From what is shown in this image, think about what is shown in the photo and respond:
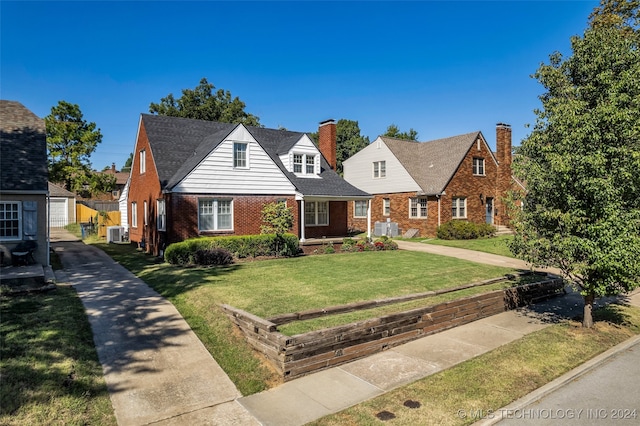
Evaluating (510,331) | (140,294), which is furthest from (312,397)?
(140,294)

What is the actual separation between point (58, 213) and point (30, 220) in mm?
31774

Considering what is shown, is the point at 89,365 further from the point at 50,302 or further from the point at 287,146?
the point at 287,146

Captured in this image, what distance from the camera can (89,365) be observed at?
21.3 ft

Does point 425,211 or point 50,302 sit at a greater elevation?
point 425,211

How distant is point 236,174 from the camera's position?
19812 mm

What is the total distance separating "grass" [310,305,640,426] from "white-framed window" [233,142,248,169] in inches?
591

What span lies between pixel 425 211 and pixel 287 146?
37.9 feet

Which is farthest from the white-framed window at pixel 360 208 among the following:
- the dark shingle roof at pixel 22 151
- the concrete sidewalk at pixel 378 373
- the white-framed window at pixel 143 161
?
the concrete sidewalk at pixel 378 373

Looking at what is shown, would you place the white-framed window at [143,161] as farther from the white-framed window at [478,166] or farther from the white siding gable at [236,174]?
the white-framed window at [478,166]

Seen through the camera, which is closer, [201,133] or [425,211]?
[201,133]

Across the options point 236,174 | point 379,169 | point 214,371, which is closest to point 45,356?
point 214,371

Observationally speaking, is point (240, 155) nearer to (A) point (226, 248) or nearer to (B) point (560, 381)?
(A) point (226, 248)

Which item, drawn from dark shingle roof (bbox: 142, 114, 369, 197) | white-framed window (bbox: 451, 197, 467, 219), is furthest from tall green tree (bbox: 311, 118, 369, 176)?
dark shingle roof (bbox: 142, 114, 369, 197)

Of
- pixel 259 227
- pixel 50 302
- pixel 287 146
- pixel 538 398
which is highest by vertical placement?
pixel 287 146
